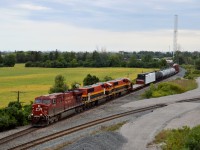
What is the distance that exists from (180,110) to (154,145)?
16.7m

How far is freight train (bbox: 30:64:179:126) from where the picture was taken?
108 ft

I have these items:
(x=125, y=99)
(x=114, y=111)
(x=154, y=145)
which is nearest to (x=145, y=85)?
(x=125, y=99)

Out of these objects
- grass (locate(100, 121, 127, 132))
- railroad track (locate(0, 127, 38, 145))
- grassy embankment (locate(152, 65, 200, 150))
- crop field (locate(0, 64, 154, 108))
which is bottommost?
crop field (locate(0, 64, 154, 108))

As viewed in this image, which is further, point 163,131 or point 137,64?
point 137,64

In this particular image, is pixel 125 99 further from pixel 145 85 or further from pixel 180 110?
pixel 145 85

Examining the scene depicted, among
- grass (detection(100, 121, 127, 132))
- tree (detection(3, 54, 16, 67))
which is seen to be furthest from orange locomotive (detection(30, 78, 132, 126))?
tree (detection(3, 54, 16, 67))

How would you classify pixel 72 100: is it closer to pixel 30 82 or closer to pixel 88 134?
pixel 88 134

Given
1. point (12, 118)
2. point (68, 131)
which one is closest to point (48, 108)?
point (12, 118)

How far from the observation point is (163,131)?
90.9ft

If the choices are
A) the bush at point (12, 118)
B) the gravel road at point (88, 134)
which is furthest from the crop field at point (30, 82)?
the bush at point (12, 118)

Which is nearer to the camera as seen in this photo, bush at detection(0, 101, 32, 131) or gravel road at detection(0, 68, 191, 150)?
gravel road at detection(0, 68, 191, 150)

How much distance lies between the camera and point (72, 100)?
39094 mm

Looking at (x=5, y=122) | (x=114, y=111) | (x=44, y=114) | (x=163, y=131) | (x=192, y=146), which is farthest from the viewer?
(x=114, y=111)

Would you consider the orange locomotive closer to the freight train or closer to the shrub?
the freight train
